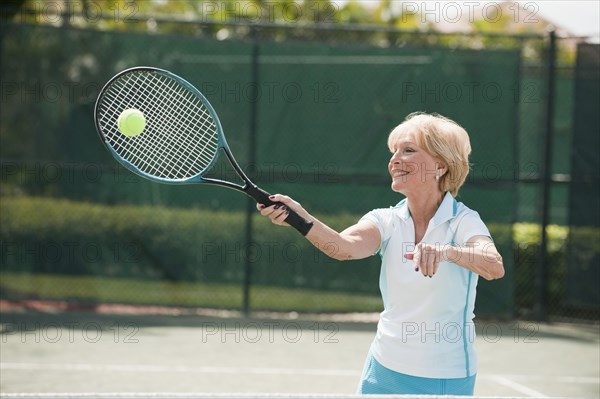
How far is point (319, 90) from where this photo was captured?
8359 millimetres

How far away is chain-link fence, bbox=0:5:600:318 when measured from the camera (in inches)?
323

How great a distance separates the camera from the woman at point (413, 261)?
3.02 meters

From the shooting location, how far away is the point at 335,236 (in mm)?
3139

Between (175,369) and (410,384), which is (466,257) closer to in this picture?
(410,384)

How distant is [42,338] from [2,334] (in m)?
0.33

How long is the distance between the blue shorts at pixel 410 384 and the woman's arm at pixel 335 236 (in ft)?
1.23

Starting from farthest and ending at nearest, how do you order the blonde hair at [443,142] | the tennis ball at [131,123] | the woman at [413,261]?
the tennis ball at [131,123], the blonde hair at [443,142], the woman at [413,261]

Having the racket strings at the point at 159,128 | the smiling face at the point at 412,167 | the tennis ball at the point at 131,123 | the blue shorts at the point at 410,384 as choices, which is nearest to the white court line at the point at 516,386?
the racket strings at the point at 159,128

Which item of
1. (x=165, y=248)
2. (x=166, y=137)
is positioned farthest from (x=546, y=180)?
(x=166, y=137)

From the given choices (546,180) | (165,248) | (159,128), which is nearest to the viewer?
(159,128)

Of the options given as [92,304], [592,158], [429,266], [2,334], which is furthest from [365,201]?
[429,266]

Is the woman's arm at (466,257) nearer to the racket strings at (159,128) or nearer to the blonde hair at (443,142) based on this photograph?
the blonde hair at (443,142)

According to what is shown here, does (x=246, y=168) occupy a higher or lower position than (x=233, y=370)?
higher

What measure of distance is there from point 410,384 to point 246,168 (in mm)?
5331
